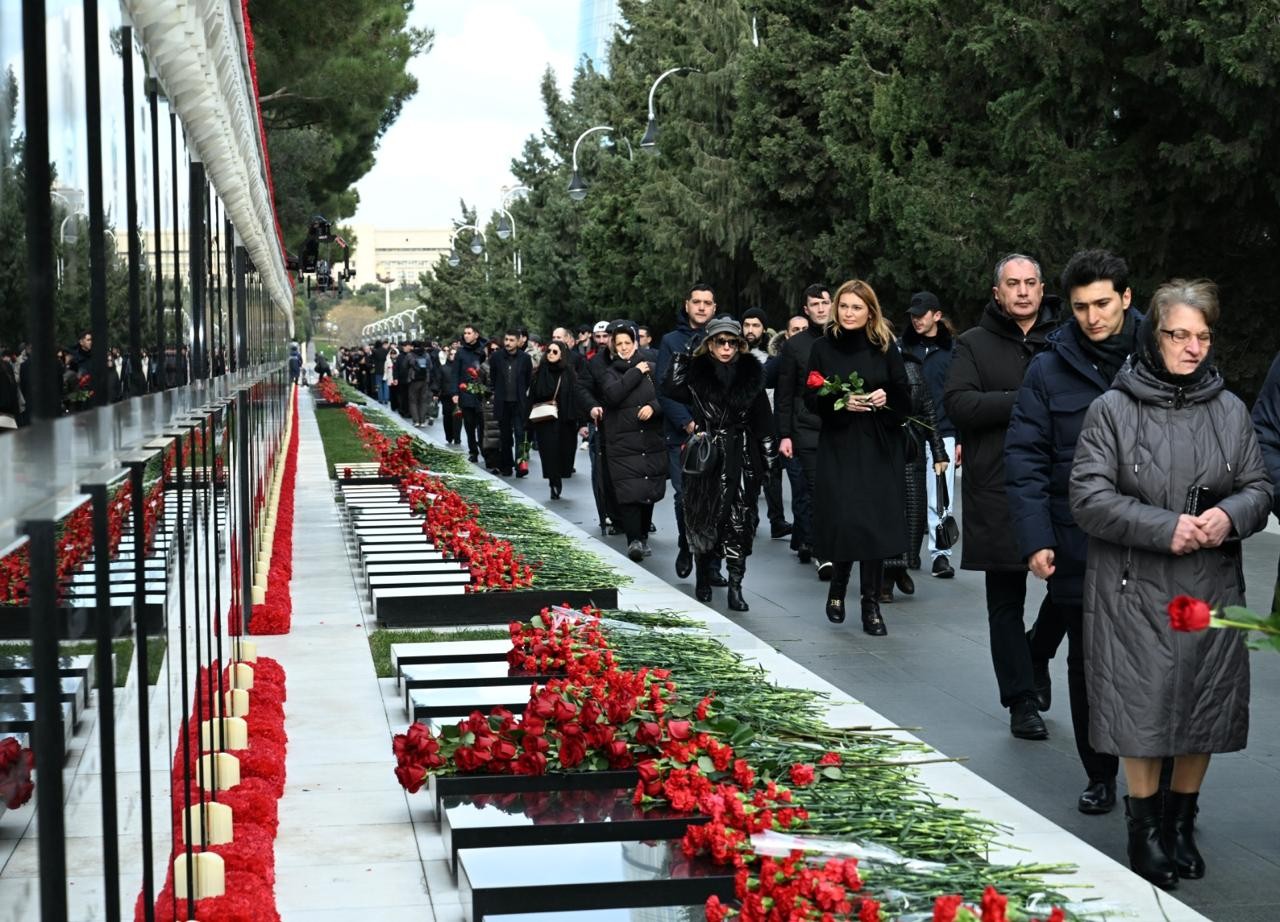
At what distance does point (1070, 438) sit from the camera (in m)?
6.66

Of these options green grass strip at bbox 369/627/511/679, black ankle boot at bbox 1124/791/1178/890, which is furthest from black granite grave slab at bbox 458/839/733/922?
green grass strip at bbox 369/627/511/679

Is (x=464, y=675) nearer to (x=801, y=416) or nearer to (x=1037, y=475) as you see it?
(x=1037, y=475)

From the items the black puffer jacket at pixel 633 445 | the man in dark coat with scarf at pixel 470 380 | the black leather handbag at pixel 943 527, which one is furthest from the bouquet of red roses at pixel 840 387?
the man in dark coat with scarf at pixel 470 380

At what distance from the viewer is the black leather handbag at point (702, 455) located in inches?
464

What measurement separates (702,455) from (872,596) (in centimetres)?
168

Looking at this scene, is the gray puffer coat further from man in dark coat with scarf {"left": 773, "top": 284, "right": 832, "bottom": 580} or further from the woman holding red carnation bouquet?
man in dark coat with scarf {"left": 773, "top": 284, "right": 832, "bottom": 580}

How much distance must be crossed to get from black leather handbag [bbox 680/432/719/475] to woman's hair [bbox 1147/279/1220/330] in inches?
244

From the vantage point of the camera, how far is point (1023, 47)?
2184cm

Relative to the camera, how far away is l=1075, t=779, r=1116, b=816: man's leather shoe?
21.5 ft

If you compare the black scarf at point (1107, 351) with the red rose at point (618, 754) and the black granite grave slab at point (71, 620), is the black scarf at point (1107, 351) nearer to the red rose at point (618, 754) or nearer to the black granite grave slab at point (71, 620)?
the red rose at point (618, 754)

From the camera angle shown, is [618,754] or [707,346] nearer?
[618,754]

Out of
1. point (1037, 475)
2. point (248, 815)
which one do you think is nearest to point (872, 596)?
point (1037, 475)

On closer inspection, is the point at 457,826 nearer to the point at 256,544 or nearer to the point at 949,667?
the point at 949,667

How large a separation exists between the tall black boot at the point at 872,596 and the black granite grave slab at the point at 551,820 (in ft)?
15.3
